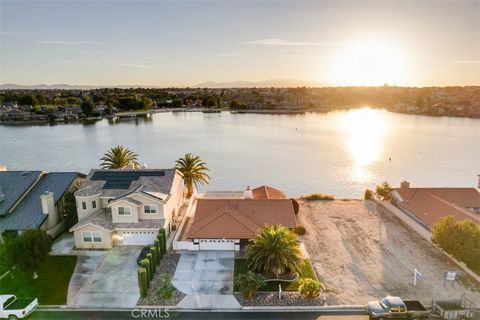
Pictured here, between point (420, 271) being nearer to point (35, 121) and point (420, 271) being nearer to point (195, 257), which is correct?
point (195, 257)

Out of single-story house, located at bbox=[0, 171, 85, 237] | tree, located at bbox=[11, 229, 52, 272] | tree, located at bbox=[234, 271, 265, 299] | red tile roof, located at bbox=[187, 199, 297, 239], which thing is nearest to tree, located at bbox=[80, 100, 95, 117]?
single-story house, located at bbox=[0, 171, 85, 237]

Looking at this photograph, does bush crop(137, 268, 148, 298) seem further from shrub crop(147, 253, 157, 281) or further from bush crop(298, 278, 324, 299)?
bush crop(298, 278, 324, 299)

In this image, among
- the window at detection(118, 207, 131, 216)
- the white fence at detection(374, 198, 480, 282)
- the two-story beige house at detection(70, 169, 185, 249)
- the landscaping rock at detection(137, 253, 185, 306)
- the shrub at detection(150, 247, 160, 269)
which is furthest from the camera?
the window at detection(118, 207, 131, 216)

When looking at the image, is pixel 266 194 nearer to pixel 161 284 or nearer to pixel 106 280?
pixel 161 284

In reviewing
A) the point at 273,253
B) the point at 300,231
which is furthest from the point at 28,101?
the point at 273,253

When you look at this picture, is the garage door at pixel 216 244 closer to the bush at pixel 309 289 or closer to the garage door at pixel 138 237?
the garage door at pixel 138 237

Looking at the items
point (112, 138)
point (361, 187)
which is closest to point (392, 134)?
point (361, 187)
